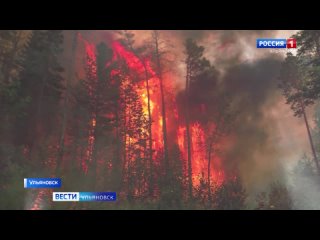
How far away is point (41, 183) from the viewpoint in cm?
1538

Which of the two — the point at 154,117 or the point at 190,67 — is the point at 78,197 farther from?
the point at 190,67

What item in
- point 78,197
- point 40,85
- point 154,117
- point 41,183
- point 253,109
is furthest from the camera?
point 40,85

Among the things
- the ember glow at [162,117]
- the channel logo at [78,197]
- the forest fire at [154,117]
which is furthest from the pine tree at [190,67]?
the channel logo at [78,197]

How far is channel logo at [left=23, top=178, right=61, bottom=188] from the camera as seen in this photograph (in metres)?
15.3

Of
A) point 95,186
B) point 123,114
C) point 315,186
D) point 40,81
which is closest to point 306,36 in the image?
point 315,186

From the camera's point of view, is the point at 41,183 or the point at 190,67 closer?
the point at 41,183

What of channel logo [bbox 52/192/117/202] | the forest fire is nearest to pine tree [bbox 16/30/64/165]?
the forest fire

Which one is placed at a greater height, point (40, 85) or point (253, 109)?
point (40, 85)

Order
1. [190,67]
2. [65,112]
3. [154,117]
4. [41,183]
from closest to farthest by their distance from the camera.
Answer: [41,183]
[65,112]
[190,67]
[154,117]

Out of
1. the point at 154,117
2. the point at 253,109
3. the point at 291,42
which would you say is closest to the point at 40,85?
the point at 154,117

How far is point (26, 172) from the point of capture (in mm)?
16109

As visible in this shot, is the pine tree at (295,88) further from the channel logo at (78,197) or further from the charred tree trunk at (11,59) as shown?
the charred tree trunk at (11,59)

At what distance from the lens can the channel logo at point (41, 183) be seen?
50.1 ft

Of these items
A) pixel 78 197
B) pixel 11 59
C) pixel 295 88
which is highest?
pixel 11 59
